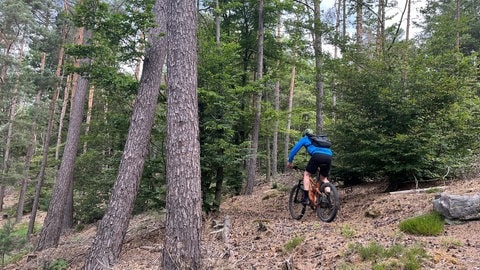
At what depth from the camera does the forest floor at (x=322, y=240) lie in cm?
392

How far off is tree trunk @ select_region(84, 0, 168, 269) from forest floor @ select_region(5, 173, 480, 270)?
45 centimetres

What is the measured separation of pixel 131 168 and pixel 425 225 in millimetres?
5128

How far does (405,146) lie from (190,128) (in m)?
4.30

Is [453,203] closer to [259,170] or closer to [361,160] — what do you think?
[361,160]

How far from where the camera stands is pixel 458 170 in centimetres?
710

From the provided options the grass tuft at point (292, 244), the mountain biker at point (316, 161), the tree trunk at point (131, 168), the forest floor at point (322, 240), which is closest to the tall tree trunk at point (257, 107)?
the forest floor at point (322, 240)

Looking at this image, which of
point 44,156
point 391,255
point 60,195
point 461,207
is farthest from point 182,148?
point 44,156

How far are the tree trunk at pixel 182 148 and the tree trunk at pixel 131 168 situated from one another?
1.90 meters

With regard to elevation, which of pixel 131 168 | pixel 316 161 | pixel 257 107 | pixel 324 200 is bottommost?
pixel 324 200

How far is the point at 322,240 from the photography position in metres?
4.73

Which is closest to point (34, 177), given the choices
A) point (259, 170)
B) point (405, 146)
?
point (259, 170)

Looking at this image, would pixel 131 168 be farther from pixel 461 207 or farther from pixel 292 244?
pixel 461 207

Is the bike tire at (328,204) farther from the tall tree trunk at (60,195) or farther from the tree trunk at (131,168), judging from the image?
the tall tree trunk at (60,195)

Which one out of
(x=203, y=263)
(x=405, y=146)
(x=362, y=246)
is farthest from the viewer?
(x=405, y=146)
